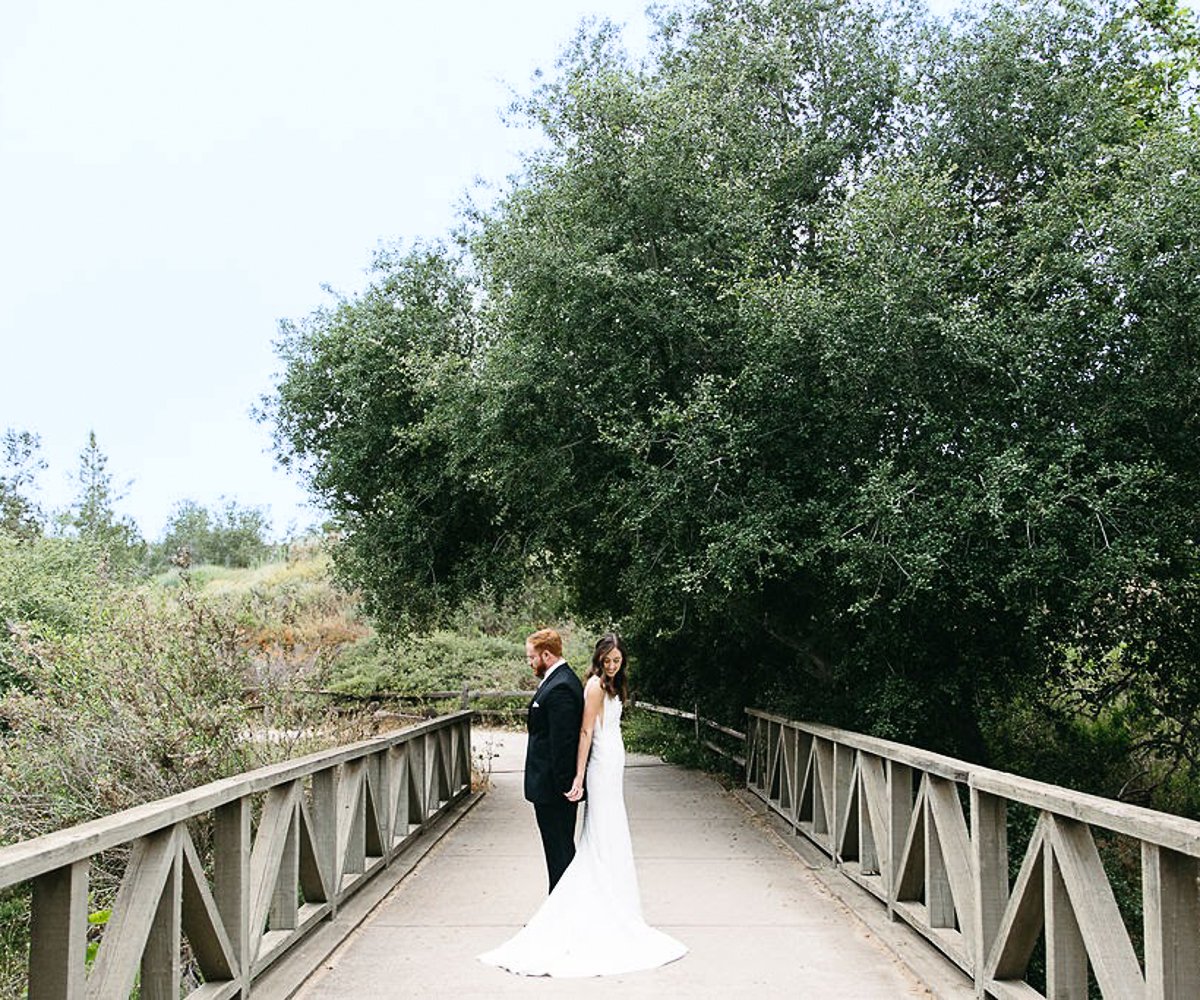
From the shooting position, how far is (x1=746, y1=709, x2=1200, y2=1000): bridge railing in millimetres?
4082

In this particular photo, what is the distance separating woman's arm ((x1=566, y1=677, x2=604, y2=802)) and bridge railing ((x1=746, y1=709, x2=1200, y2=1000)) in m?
1.85

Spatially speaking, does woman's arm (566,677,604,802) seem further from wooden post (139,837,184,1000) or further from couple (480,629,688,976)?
wooden post (139,837,184,1000)

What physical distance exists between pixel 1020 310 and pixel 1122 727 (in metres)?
8.93

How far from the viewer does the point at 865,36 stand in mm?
15234

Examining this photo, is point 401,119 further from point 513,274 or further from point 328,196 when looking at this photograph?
point 513,274

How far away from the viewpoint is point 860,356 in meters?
11.5

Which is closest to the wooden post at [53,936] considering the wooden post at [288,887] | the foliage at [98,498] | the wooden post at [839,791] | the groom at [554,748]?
the wooden post at [288,887]

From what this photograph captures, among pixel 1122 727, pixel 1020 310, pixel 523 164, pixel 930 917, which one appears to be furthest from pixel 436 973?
pixel 1122 727

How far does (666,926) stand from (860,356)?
18.9ft

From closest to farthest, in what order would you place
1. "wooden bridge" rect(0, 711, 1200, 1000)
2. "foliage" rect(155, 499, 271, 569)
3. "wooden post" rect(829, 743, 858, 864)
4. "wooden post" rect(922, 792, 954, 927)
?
"wooden bridge" rect(0, 711, 1200, 1000)
"wooden post" rect(922, 792, 954, 927)
"wooden post" rect(829, 743, 858, 864)
"foliage" rect(155, 499, 271, 569)

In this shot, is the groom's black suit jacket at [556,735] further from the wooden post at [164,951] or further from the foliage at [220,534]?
the foliage at [220,534]

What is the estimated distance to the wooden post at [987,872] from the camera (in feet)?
19.2

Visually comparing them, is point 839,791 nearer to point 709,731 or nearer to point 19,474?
point 709,731

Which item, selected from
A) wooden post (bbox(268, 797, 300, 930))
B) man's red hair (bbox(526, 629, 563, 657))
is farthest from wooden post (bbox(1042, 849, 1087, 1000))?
wooden post (bbox(268, 797, 300, 930))
